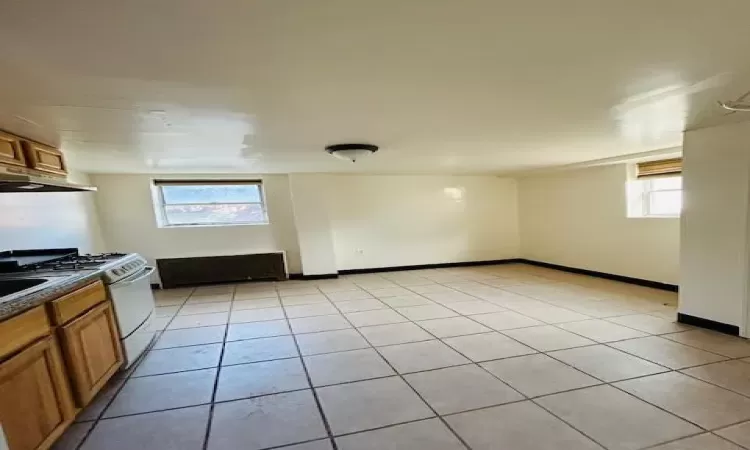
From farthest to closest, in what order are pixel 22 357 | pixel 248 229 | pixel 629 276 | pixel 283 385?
pixel 248 229 < pixel 629 276 < pixel 283 385 < pixel 22 357

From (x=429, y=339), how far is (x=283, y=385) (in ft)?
4.33

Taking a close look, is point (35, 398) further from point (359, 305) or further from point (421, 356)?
point (359, 305)

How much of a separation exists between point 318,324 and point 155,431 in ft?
6.00

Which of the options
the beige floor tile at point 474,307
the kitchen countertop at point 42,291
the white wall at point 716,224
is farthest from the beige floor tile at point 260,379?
the white wall at point 716,224

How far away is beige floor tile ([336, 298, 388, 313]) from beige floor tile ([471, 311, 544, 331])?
115 centimetres

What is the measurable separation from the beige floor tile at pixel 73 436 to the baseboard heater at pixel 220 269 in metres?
3.83

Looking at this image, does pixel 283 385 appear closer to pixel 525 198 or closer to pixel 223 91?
pixel 223 91

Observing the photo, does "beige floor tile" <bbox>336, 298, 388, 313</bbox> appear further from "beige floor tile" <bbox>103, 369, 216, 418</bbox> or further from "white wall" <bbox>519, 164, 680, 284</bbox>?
"white wall" <bbox>519, 164, 680, 284</bbox>

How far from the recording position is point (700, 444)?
1.72 m

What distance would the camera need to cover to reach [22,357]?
1718mm

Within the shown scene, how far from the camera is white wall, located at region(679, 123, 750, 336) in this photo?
2941 mm

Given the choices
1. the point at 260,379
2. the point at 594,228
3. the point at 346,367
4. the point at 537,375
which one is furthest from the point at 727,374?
the point at 594,228

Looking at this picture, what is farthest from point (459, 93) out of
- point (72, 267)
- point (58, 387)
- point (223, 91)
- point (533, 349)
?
point (72, 267)

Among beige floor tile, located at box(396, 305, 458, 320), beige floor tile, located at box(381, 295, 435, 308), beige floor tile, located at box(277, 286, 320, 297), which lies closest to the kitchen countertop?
beige floor tile, located at box(277, 286, 320, 297)
